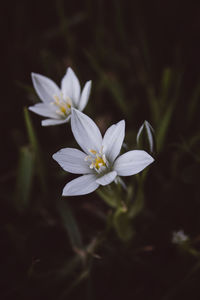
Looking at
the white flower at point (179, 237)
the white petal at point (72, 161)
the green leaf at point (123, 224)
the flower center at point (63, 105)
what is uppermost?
the flower center at point (63, 105)

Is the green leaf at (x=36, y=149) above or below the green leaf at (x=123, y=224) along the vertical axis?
above

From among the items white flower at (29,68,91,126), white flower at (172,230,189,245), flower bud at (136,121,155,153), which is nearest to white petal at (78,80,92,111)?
white flower at (29,68,91,126)

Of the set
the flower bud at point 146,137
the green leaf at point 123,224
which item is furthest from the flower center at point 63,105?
the green leaf at point 123,224

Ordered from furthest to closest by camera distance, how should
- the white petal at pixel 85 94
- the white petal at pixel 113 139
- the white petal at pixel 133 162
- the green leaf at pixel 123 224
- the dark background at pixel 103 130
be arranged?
the dark background at pixel 103 130
the green leaf at pixel 123 224
the white petal at pixel 85 94
the white petal at pixel 113 139
the white petal at pixel 133 162

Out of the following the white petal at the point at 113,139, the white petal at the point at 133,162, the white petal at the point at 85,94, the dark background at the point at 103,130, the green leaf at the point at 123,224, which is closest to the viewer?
the white petal at the point at 133,162

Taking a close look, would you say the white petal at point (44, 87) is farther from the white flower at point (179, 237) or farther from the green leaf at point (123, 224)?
the white flower at point (179, 237)

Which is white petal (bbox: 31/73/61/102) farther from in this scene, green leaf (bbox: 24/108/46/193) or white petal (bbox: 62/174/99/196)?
white petal (bbox: 62/174/99/196)

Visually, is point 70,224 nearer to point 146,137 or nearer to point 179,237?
point 179,237
